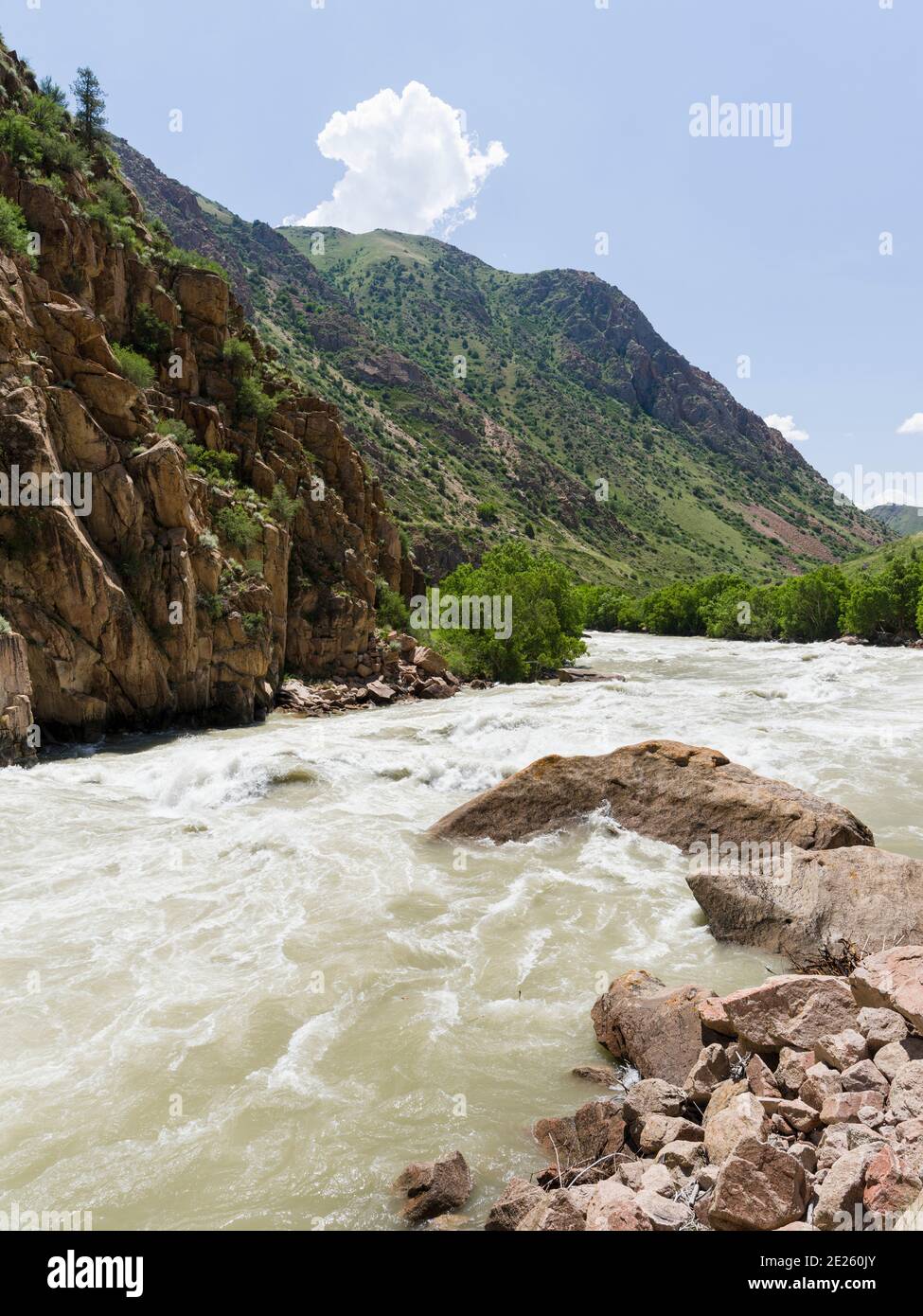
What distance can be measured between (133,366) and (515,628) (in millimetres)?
26124

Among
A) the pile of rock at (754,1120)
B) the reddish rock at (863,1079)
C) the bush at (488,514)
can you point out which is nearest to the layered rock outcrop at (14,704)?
the pile of rock at (754,1120)

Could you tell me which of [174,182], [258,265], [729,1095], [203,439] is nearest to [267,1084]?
[729,1095]

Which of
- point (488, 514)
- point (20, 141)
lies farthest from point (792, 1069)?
point (488, 514)

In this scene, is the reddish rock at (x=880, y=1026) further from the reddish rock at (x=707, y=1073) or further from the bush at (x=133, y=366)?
the bush at (x=133, y=366)

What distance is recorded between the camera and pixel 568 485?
173125 mm

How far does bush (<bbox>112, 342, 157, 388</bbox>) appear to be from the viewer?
95.2 feet

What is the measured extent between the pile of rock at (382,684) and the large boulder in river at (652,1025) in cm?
2478

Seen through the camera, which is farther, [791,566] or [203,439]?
[791,566]

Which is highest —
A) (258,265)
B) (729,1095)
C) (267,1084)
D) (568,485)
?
(258,265)

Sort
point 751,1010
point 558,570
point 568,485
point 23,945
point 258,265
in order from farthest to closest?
point 258,265 < point 568,485 < point 558,570 < point 23,945 < point 751,1010

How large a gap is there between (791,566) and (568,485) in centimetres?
6617

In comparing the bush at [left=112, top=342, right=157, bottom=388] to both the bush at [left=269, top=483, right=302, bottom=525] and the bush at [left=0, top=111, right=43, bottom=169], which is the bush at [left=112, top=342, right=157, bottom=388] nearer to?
the bush at [left=269, top=483, right=302, bottom=525]
